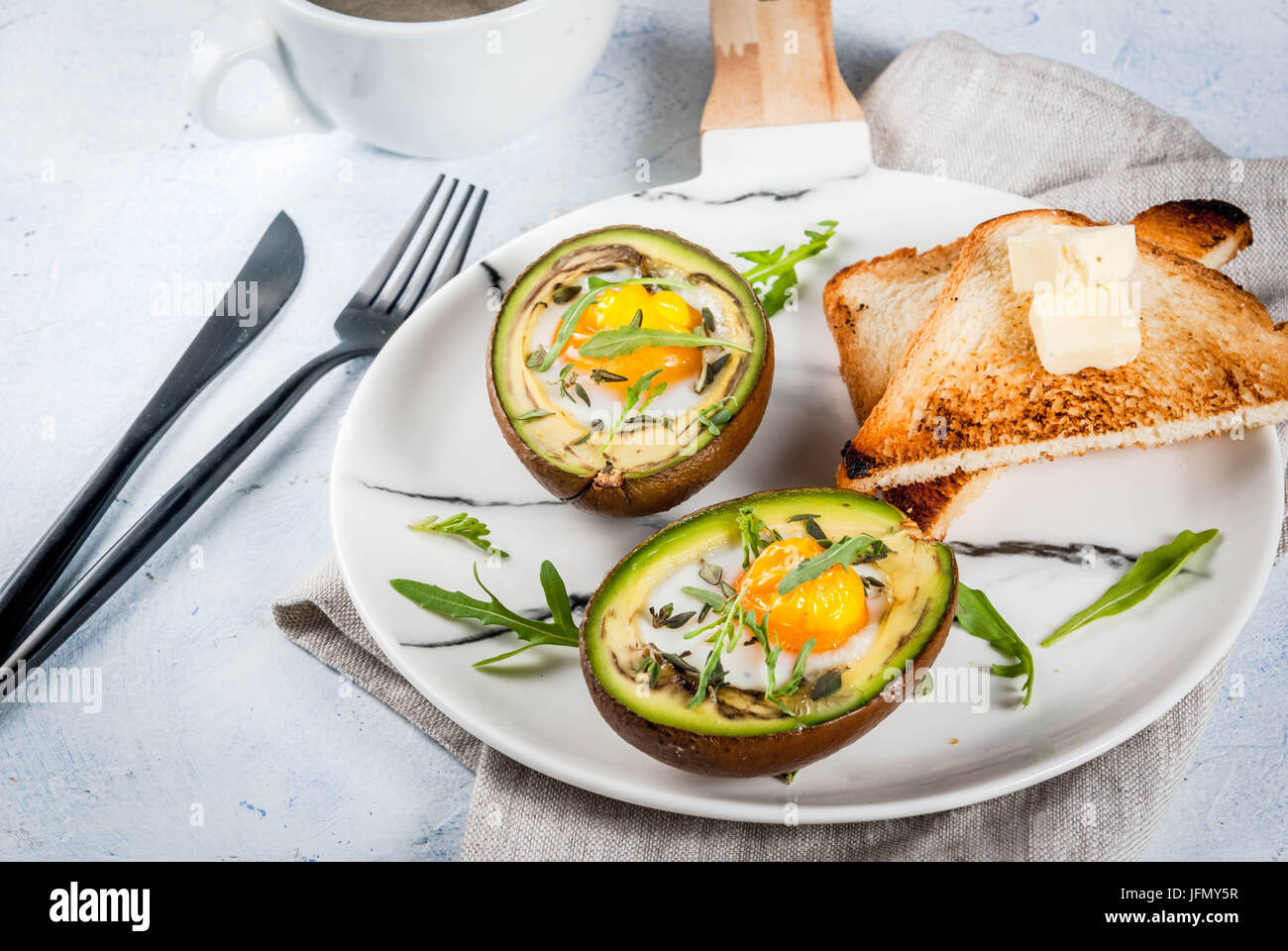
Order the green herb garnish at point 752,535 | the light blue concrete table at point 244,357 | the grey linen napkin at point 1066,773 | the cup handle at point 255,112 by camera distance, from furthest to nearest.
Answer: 1. the cup handle at point 255,112
2. the light blue concrete table at point 244,357
3. the grey linen napkin at point 1066,773
4. the green herb garnish at point 752,535

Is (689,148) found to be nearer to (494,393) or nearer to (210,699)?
(494,393)

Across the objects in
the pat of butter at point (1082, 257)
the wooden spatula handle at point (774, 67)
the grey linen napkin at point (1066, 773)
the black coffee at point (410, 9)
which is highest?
the black coffee at point (410, 9)

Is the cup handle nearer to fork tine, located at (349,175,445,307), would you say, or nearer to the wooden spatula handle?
fork tine, located at (349,175,445,307)

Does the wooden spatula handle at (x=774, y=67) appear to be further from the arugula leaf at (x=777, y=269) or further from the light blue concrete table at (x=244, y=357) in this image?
the arugula leaf at (x=777, y=269)

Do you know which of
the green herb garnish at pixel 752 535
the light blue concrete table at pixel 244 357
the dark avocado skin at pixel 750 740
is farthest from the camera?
the light blue concrete table at pixel 244 357

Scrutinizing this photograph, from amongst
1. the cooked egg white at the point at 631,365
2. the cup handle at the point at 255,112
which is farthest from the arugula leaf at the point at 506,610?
the cup handle at the point at 255,112

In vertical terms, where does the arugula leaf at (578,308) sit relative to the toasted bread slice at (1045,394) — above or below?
above

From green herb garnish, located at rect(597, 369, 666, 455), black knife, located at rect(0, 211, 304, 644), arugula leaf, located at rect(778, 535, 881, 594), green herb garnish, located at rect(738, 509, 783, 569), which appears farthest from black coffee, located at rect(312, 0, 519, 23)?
arugula leaf, located at rect(778, 535, 881, 594)

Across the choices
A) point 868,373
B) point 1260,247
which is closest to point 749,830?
point 868,373
